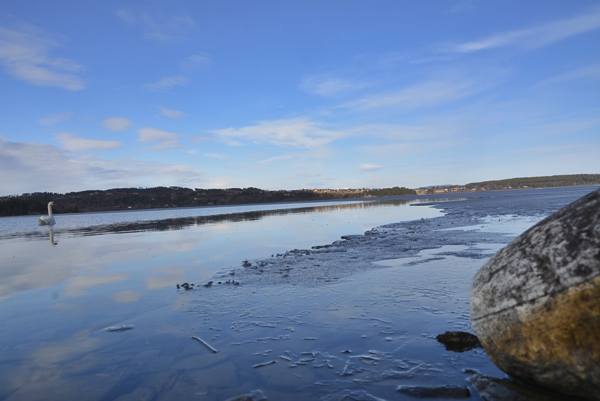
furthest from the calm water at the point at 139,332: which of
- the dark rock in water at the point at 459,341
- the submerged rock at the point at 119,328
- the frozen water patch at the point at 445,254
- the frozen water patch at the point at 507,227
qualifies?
the frozen water patch at the point at 507,227

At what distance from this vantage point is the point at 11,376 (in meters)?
5.50

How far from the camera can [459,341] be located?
5.68 meters

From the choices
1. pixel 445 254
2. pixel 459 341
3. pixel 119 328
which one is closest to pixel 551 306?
pixel 459 341

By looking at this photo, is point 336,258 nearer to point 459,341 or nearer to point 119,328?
point 119,328

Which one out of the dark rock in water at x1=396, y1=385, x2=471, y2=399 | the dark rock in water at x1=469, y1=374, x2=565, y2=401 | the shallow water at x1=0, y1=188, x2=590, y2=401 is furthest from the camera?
the shallow water at x1=0, y1=188, x2=590, y2=401

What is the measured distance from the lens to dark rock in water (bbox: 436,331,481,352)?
5.58 metres

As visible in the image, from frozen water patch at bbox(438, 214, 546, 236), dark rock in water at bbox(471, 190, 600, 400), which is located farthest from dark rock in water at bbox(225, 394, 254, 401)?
frozen water patch at bbox(438, 214, 546, 236)

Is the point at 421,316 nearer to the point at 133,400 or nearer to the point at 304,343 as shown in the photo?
the point at 304,343

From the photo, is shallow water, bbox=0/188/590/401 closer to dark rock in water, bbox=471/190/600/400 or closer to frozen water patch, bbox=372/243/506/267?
frozen water patch, bbox=372/243/506/267

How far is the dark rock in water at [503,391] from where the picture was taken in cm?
403

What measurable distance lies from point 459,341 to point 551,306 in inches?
89.5

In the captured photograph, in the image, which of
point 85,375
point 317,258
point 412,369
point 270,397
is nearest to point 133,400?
point 85,375

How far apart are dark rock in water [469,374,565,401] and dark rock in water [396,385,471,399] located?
197mm

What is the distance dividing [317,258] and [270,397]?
33.7 feet
